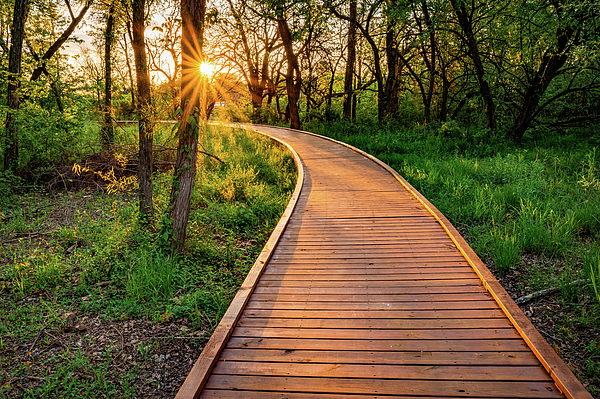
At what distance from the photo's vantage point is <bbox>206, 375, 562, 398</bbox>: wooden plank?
2.25 meters

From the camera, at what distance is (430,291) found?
3.45m

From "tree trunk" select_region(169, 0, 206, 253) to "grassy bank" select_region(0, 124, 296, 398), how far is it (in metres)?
0.52

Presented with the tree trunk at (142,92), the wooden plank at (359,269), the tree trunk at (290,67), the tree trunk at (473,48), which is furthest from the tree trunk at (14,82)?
the tree trunk at (473,48)

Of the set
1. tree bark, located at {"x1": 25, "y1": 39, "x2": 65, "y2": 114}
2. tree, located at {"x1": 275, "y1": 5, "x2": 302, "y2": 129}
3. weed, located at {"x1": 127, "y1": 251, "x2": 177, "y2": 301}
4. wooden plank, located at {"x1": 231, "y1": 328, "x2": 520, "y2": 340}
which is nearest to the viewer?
wooden plank, located at {"x1": 231, "y1": 328, "x2": 520, "y2": 340}

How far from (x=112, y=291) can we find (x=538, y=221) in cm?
628

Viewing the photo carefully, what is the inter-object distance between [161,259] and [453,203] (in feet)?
17.6

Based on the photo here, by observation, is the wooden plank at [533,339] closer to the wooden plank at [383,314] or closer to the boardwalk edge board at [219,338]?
the wooden plank at [383,314]

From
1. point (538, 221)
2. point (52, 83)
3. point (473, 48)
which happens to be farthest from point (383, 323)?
point (473, 48)

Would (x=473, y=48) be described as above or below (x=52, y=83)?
above

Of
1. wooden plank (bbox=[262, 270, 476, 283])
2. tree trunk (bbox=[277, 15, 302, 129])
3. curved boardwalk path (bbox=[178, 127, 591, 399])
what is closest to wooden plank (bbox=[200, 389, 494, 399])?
curved boardwalk path (bbox=[178, 127, 591, 399])

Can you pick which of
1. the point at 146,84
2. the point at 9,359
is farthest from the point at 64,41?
the point at 9,359

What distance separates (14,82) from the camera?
8.26m

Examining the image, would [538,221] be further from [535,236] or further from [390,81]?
[390,81]

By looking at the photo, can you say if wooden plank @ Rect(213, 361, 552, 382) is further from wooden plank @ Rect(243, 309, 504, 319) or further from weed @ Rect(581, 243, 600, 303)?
weed @ Rect(581, 243, 600, 303)
